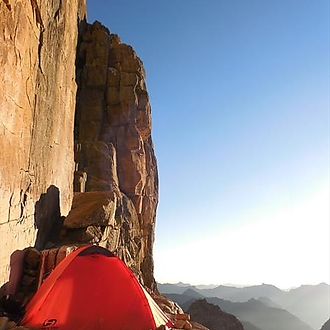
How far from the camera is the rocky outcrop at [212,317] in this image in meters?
63.8

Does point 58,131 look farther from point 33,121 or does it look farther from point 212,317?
point 212,317

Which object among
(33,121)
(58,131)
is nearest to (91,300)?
(33,121)

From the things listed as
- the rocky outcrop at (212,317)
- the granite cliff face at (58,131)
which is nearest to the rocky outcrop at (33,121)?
the granite cliff face at (58,131)

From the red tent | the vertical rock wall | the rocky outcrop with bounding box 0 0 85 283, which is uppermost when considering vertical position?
the vertical rock wall

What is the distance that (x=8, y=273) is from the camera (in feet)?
38.7

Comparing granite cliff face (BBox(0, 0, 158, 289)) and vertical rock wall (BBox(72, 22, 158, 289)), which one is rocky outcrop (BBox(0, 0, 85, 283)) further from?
vertical rock wall (BBox(72, 22, 158, 289))

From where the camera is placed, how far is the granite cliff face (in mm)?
11641

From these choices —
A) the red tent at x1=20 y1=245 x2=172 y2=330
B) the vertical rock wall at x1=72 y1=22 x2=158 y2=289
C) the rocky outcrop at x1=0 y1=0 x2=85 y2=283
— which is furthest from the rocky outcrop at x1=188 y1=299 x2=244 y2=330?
the red tent at x1=20 y1=245 x2=172 y2=330

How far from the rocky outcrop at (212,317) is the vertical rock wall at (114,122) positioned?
27559mm

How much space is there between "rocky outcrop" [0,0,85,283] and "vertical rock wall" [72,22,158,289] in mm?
12324

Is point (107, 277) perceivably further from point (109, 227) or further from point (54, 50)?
point (54, 50)

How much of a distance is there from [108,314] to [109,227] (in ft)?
32.2

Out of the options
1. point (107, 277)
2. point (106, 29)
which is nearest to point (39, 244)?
point (107, 277)

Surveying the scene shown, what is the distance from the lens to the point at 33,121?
45.4ft
